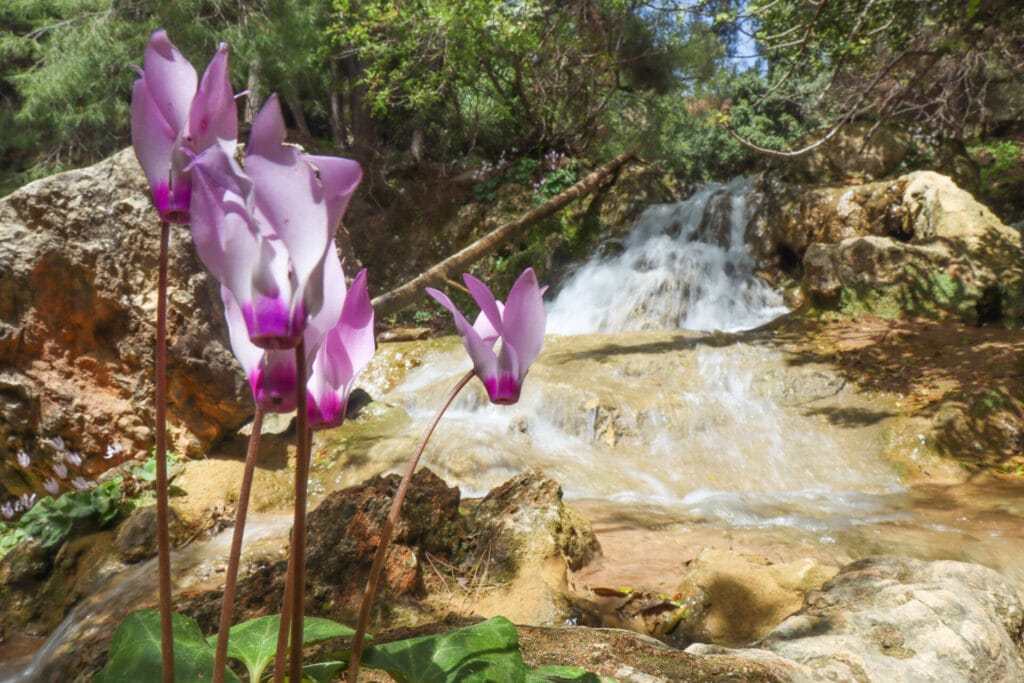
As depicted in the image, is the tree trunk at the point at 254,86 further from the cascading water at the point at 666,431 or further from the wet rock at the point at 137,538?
the wet rock at the point at 137,538

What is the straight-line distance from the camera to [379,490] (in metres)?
2.82

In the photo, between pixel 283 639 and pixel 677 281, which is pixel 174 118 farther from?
pixel 677 281

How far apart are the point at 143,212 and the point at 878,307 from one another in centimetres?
866

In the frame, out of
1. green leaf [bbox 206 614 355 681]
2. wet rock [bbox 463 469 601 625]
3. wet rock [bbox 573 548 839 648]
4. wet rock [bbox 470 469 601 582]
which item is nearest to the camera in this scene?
green leaf [bbox 206 614 355 681]

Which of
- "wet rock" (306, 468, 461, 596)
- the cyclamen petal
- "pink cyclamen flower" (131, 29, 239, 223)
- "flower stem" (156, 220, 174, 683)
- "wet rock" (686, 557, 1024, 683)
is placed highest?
"pink cyclamen flower" (131, 29, 239, 223)

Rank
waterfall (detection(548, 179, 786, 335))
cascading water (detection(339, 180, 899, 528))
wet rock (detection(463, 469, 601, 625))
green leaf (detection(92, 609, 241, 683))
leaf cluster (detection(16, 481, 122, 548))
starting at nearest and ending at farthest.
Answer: green leaf (detection(92, 609, 241, 683)) → wet rock (detection(463, 469, 601, 625)) → leaf cluster (detection(16, 481, 122, 548)) → cascading water (detection(339, 180, 899, 528)) → waterfall (detection(548, 179, 786, 335))

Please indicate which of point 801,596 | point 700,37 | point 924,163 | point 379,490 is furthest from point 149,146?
point 700,37

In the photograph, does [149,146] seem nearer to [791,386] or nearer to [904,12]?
[791,386]

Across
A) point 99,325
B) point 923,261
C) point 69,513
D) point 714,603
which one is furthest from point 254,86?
point 714,603

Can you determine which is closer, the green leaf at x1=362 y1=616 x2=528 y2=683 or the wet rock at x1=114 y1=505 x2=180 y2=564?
the green leaf at x1=362 y1=616 x2=528 y2=683

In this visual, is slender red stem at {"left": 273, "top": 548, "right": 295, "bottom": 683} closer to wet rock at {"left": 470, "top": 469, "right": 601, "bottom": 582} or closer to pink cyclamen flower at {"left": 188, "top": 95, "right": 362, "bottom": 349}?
pink cyclamen flower at {"left": 188, "top": 95, "right": 362, "bottom": 349}

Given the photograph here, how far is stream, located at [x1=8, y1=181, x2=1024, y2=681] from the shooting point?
402 cm

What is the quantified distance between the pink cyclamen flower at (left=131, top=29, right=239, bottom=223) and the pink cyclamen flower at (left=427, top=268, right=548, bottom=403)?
32cm

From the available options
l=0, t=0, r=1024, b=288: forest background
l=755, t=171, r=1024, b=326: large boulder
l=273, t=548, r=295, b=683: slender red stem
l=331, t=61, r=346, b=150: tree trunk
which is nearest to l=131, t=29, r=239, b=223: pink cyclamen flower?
l=273, t=548, r=295, b=683: slender red stem
